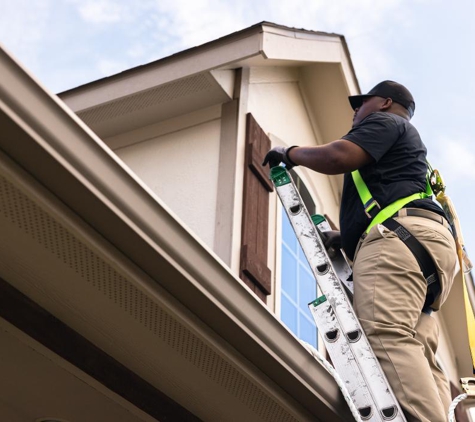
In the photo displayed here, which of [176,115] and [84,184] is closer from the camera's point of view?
[84,184]

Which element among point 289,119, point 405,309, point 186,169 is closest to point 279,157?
point 405,309

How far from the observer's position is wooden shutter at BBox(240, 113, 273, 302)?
5.74m

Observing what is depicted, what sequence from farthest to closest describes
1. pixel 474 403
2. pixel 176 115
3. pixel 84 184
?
pixel 176 115 < pixel 474 403 < pixel 84 184

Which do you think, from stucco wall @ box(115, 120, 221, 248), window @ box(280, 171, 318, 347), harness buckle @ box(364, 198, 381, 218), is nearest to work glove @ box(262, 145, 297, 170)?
harness buckle @ box(364, 198, 381, 218)

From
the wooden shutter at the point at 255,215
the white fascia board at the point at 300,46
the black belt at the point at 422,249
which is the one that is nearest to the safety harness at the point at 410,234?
the black belt at the point at 422,249

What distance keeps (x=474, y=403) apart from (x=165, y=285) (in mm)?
2595

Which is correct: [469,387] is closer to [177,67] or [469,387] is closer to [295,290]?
[295,290]

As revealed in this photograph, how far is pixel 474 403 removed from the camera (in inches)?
193

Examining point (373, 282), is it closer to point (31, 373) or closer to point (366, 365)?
point (366, 365)

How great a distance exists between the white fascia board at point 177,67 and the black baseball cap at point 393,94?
6.88 feet

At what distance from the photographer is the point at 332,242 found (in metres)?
4.25

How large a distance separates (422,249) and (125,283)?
1.53 meters

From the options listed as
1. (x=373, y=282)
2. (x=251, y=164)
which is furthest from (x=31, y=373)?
(x=251, y=164)

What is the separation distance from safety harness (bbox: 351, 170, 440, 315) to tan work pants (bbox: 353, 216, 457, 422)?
29mm
